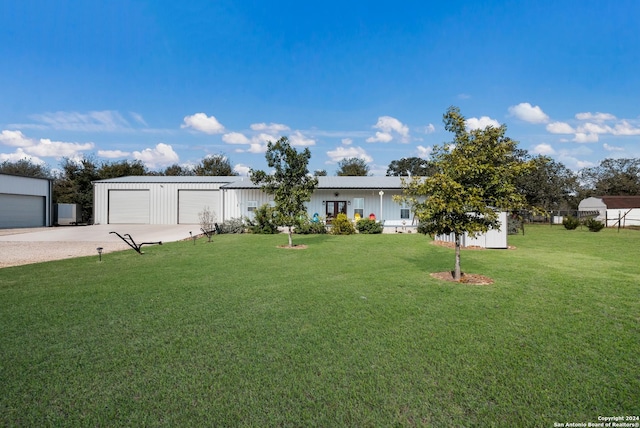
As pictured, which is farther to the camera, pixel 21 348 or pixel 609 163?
pixel 609 163

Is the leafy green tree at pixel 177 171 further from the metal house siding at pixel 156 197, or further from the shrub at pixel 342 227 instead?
the shrub at pixel 342 227

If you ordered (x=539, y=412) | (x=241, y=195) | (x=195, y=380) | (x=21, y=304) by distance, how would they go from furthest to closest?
1. (x=241, y=195)
2. (x=21, y=304)
3. (x=195, y=380)
4. (x=539, y=412)

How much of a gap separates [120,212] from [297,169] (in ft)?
71.7

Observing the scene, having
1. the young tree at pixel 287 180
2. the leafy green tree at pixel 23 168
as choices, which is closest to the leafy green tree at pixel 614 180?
the young tree at pixel 287 180

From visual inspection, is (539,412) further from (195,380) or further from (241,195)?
(241,195)

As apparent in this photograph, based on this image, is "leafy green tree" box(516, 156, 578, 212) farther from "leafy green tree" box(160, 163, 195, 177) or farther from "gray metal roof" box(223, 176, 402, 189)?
"leafy green tree" box(160, 163, 195, 177)

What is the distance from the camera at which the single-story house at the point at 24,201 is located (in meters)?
24.8

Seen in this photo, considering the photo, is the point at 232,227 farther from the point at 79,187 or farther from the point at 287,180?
the point at 79,187

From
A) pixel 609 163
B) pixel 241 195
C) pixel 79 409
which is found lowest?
pixel 79 409

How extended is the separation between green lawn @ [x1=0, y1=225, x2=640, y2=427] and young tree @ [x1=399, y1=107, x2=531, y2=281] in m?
1.30

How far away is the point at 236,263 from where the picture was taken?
9508 millimetres

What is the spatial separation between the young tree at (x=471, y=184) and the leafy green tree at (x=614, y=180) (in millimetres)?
53179

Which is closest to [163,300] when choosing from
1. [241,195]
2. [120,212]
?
[241,195]

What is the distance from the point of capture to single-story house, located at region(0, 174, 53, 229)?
977 inches
